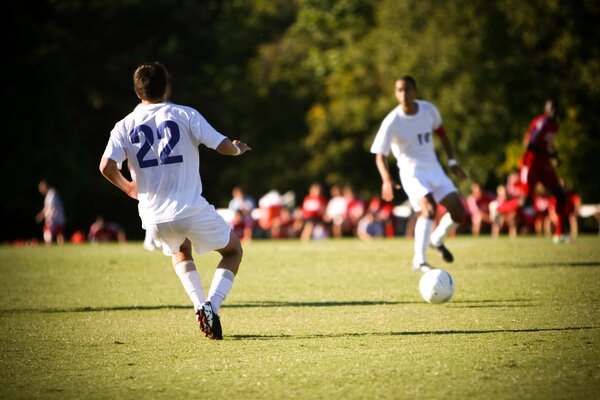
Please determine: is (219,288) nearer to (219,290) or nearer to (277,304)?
(219,290)

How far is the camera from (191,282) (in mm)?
8633

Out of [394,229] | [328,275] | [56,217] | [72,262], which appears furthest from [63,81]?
[328,275]

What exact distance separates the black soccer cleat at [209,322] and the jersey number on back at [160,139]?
1.26 meters

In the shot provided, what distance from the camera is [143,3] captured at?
164 feet

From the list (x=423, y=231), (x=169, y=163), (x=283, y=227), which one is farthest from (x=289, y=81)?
(x=169, y=163)

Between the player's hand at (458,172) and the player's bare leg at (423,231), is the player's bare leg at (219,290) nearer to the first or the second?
the player's bare leg at (423,231)

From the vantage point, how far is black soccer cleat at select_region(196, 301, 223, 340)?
830cm

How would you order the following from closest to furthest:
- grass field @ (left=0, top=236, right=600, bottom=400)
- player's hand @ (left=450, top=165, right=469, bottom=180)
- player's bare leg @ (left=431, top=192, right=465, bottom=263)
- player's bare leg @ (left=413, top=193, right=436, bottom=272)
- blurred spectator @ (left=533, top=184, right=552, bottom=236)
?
grass field @ (left=0, top=236, right=600, bottom=400) < player's bare leg @ (left=413, top=193, right=436, bottom=272) < player's hand @ (left=450, top=165, right=469, bottom=180) < player's bare leg @ (left=431, top=192, right=465, bottom=263) < blurred spectator @ (left=533, top=184, right=552, bottom=236)

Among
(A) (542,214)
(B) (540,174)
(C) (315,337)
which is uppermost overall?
(B) (540,174)

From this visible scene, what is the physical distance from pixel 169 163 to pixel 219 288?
1.17m

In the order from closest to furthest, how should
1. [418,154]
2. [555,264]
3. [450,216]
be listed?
[418,154] < [450,216] < [555,264]

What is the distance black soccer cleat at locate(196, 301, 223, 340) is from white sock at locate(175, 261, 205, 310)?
0.29 feet

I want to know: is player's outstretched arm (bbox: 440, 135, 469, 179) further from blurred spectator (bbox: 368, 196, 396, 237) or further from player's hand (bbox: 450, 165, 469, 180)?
blurred spectator (bbox: 368, 196, 396, 237)

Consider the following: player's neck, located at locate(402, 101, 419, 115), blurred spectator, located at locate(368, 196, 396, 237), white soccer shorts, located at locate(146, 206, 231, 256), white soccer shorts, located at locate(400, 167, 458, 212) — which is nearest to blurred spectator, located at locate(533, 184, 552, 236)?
blurred spectator, located at locate(368, 196, 396, 237)
